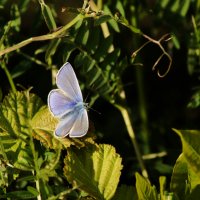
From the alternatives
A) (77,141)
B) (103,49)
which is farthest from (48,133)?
(103,49)

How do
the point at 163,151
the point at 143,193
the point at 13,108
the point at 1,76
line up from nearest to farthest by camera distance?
the point at 143,193, the point at 13,108, the point at 163,151, the point at 1,76

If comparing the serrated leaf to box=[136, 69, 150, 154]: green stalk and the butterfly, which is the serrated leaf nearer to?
the butterfly

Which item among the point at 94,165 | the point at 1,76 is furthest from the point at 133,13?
the point at 94,165

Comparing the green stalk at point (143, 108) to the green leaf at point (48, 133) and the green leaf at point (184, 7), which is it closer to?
the green leaf at point (184, 7)

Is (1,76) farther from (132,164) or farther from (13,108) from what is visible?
(13,108)

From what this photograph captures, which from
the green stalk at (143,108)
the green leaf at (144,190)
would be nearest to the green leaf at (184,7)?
the green stalk at (143,108)

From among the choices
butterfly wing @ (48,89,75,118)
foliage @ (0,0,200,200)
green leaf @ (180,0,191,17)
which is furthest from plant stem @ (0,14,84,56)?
green leaf @ (180,0,191,17)
